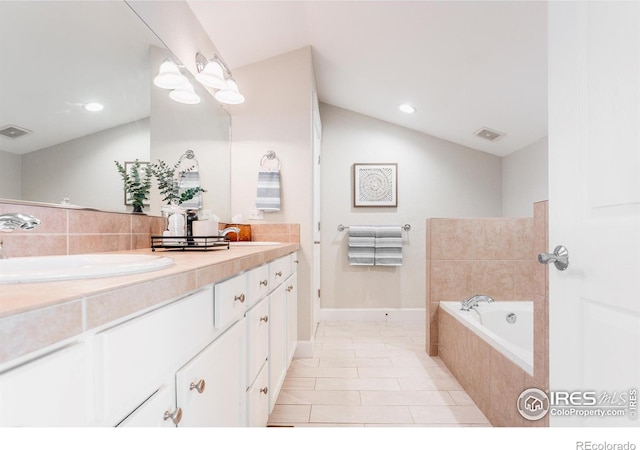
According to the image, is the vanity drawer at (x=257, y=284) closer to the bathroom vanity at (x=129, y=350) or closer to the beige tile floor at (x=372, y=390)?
the bathroom vanity at (x=129, y=350)

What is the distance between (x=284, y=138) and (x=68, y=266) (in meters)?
1.94

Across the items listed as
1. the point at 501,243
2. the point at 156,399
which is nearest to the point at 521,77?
the point at 501,243

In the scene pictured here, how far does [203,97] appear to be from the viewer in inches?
88.2

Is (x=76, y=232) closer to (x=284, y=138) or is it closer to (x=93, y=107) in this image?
(x=93, y=107)

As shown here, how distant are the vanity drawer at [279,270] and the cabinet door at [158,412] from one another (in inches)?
36.3

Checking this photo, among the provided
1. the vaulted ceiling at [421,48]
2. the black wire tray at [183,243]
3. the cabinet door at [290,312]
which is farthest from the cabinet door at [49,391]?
the vaulted ceiling at [421,48]

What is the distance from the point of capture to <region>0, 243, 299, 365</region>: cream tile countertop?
36 centimetres

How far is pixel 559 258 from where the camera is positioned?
31.9 inches

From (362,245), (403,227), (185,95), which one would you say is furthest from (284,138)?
(403,227)

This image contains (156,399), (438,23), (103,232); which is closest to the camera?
(156,399)

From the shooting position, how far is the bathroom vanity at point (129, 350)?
374mm

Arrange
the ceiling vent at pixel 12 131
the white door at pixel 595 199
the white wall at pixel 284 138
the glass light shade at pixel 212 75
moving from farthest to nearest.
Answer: the white wall at pixel 284 138
the glass light shade at pixel 212 75
the ceiling vent at pixel 12 131
the white door at pixel 595 199

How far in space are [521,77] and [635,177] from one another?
1.96m
